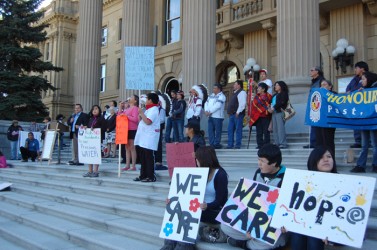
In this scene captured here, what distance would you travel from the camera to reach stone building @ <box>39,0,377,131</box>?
1148 cm

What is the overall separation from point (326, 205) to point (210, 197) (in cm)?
161

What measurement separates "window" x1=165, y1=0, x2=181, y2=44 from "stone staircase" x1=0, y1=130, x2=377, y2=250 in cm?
1551

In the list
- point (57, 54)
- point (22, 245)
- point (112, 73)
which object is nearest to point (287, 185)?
point (22, 245)

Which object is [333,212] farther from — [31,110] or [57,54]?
[57,54]

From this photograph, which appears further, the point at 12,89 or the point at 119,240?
the point at 12,89

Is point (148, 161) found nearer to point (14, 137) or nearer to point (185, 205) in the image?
point (185, 205)

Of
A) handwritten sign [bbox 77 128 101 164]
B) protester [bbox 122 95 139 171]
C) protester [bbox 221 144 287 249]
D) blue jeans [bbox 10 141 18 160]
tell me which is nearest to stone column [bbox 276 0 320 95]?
protester [bbox 122 95 139 171]

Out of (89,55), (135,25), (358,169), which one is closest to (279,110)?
(358,169)

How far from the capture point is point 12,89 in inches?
901

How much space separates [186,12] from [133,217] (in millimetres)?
10709

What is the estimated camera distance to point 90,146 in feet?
29.6

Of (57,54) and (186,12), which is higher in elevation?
(57,54)

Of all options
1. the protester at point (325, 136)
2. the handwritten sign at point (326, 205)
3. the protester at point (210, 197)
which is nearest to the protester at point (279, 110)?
the protester at point (325, 136)

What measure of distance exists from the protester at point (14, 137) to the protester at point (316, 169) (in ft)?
50.5
